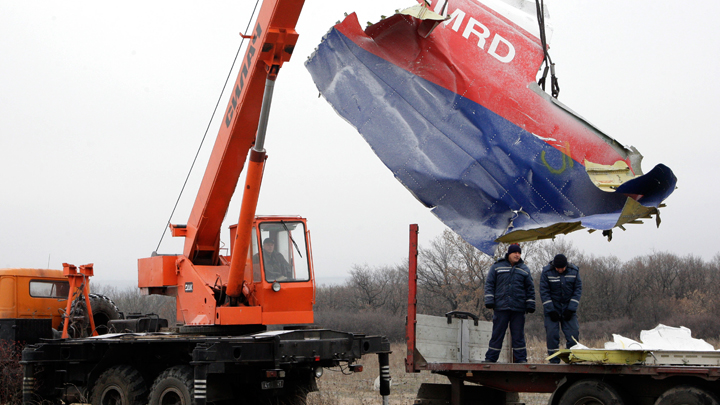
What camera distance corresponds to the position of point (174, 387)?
26.2ft

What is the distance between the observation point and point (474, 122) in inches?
249

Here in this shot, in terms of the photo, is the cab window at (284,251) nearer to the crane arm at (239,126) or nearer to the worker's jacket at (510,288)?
the crane arm at (239,126)

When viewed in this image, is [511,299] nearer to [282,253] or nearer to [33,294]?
[282,253]

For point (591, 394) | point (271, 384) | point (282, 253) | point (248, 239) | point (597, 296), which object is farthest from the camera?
point (597, 296)

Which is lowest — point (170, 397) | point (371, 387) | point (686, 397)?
point (371, 387)

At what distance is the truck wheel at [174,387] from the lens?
783 cm

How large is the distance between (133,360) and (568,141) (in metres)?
6.66

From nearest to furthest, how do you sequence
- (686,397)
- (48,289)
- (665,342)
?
(686,397) → (665,342) → (48,289)

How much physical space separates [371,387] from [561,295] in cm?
772

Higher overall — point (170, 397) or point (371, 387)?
point (170, 397)

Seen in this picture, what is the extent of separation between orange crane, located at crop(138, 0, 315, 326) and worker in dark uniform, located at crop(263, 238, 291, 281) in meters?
0.01

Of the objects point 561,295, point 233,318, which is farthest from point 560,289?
point 233,318

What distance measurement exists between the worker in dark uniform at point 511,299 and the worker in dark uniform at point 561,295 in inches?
8.6

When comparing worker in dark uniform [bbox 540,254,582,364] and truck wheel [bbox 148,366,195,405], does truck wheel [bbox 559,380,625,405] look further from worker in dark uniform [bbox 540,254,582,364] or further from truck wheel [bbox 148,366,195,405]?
truck wheel [bbox 148,366,195,405]
